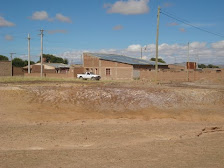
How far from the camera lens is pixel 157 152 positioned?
9.38m

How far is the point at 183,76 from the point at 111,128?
1417 inches

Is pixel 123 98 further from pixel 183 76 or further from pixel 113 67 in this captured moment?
pixel 113 67

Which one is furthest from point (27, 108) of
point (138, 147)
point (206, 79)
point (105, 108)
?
point (206, 79)

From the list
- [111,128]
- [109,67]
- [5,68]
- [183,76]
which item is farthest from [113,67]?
[111,128]

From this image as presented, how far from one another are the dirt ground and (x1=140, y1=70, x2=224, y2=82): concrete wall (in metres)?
24.1

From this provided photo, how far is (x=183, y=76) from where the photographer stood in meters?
47.2

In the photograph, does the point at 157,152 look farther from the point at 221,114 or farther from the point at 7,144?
the point at 221,114

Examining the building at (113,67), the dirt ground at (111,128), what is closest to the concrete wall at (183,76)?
the building at (113,67)

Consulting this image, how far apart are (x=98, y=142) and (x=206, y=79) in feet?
118

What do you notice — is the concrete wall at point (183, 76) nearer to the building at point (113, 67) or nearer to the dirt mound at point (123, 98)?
the building at point (113, 67)

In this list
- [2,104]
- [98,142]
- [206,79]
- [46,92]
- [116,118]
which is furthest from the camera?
[206,79]

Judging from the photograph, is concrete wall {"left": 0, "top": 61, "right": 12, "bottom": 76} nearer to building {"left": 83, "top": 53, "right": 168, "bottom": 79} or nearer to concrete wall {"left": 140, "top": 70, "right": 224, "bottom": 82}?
building {"left": 83, "top": 53, "right": 168, "bottom": 79}

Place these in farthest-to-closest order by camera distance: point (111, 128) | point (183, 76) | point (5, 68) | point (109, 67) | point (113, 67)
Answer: point (5, 68), point (109, 67), point (113, 67), point (183, 76), point (111, 128)

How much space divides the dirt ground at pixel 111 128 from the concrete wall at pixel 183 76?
24066mm
